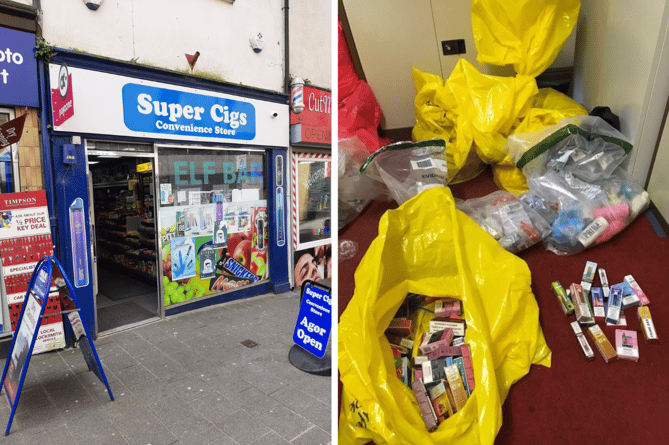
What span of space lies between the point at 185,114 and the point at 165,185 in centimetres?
78

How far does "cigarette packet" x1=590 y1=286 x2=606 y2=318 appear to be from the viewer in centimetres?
220

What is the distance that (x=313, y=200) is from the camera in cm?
615

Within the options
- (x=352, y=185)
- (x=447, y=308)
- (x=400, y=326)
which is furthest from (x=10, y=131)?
(x=447, y=308)

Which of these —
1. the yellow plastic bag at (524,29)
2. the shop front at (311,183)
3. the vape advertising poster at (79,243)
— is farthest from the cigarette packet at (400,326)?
the shop front at (311,183)

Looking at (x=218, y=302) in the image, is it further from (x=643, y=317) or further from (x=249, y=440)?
(x=643, y=317)

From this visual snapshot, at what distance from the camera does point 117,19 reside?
4.09 m

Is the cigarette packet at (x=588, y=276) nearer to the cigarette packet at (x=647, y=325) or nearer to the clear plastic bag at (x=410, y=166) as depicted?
the cigarette packet at (x=647, y=325)

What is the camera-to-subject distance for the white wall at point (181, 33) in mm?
3830

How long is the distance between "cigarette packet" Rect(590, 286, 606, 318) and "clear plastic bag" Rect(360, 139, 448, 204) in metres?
0.99

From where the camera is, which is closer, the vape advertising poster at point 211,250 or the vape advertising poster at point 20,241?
the vape advertising poster at point 20,241

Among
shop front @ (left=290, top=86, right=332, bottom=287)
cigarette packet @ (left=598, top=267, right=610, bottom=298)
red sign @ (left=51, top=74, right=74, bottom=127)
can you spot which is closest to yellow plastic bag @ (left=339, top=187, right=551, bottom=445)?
cigarette packet @ (left=598, top=267, right=610, bottom=298)

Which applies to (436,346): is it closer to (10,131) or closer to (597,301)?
(597,301)

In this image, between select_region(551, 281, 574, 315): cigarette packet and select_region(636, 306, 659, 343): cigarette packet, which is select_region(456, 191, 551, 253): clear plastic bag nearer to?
select_region(551, 281, 574, 315): cigarette packet

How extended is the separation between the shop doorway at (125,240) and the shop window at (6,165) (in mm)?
1069
